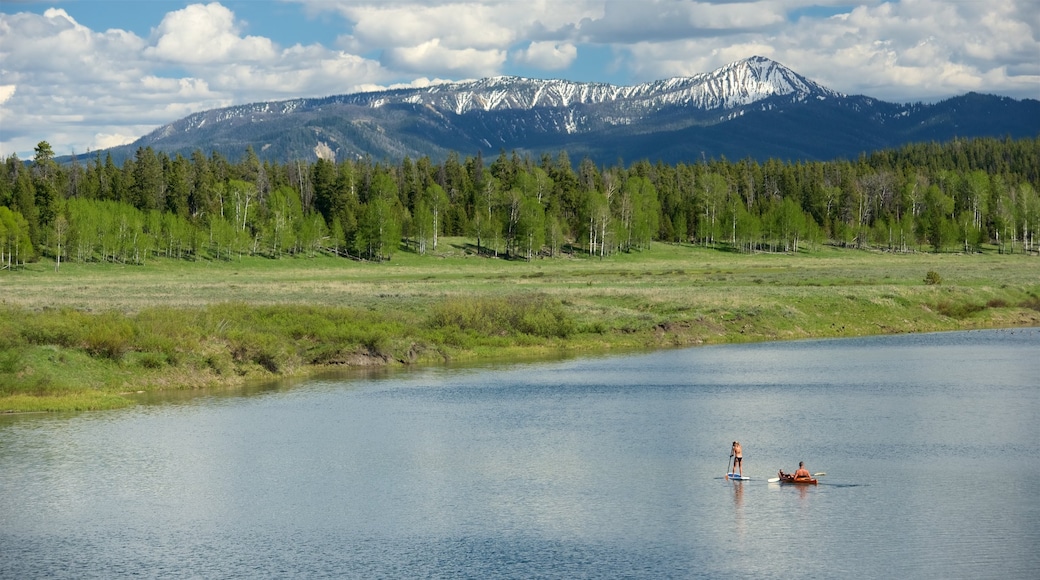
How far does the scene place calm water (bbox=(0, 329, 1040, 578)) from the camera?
25062 millimetres

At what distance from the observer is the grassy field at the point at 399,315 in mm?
51438

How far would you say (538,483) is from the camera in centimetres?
3216

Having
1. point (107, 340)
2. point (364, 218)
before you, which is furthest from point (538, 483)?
point (364, 218)

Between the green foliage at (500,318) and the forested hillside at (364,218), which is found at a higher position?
the forested hillside at (364,218)

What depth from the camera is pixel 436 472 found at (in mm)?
34000

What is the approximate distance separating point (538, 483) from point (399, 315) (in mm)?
37715

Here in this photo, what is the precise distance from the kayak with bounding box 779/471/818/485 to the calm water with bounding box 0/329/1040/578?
367 mm

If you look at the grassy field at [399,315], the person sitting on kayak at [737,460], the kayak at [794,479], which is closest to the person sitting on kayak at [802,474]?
the kayak at [794,479]

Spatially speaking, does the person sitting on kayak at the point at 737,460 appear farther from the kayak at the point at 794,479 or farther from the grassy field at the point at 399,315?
the grassy field at the point at 399,315

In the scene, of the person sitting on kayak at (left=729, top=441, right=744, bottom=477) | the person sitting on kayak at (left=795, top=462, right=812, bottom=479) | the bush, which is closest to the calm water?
the person sitting on kayak at (left=795, top=462, right=812, bottom=479)

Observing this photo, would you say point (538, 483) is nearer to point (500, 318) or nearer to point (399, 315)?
point (399, 315)

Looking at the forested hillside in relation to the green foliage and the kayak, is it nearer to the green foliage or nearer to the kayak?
the green foliage

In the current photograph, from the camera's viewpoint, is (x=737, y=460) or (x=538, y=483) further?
(x=737, y=460)

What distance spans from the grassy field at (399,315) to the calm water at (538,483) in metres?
5.09
